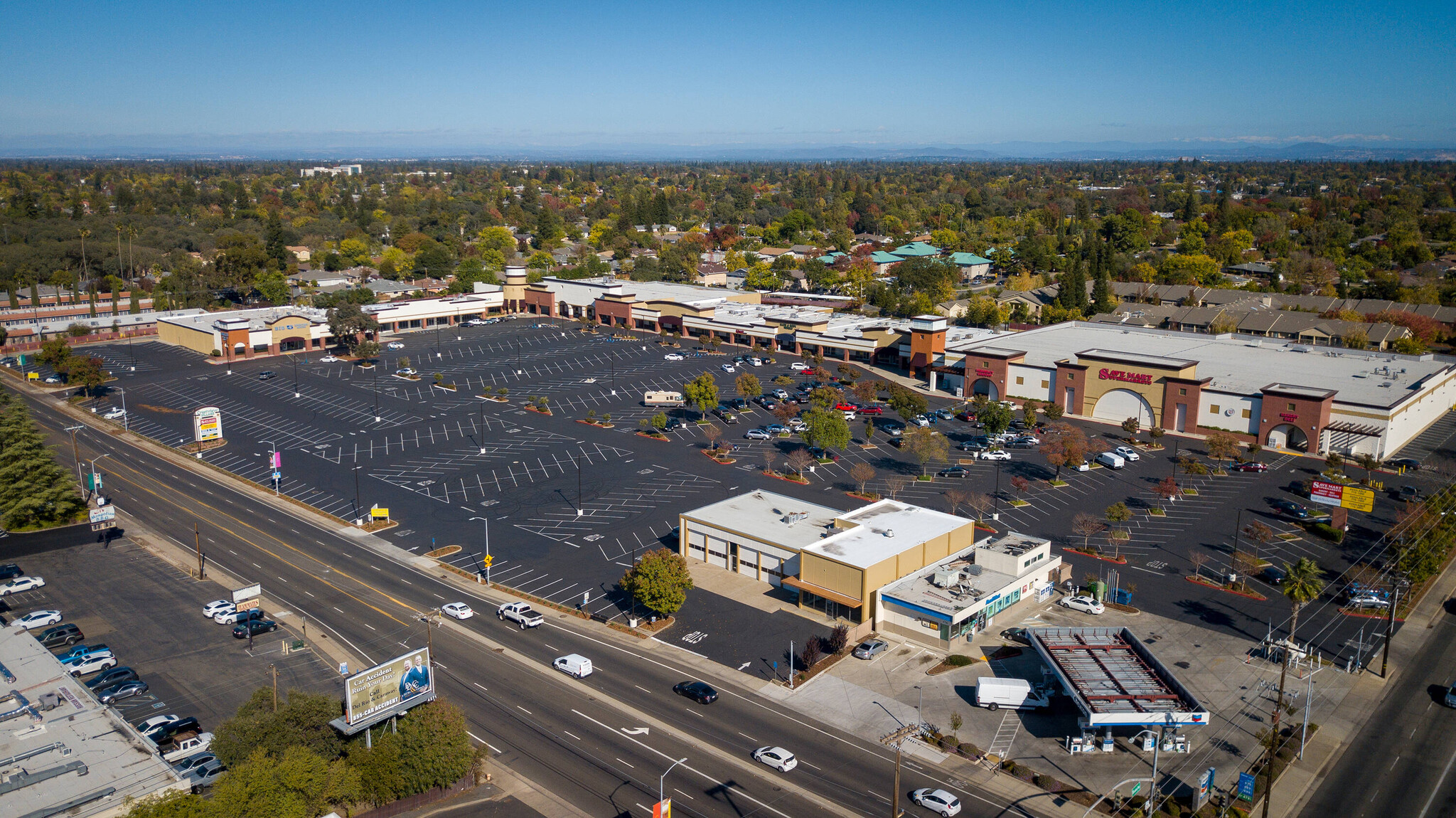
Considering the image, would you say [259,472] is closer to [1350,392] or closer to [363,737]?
[363,737]

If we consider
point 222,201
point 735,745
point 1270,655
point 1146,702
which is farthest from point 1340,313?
point 222,201

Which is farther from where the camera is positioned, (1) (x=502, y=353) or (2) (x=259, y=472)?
(1) (x=502, y=353)

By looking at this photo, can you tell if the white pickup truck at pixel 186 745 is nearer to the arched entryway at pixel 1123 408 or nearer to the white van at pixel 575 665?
the white van at pixel 575 665

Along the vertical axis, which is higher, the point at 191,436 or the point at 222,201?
the point at 222,201

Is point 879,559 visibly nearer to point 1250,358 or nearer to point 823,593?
point 823,593

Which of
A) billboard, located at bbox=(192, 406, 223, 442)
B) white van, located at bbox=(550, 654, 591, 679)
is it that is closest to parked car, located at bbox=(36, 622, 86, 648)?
white van, located at bbox=(550, 654, 591, 679)

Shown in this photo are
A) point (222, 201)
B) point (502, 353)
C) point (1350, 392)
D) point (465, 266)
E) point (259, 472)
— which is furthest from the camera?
point (222, 201)
